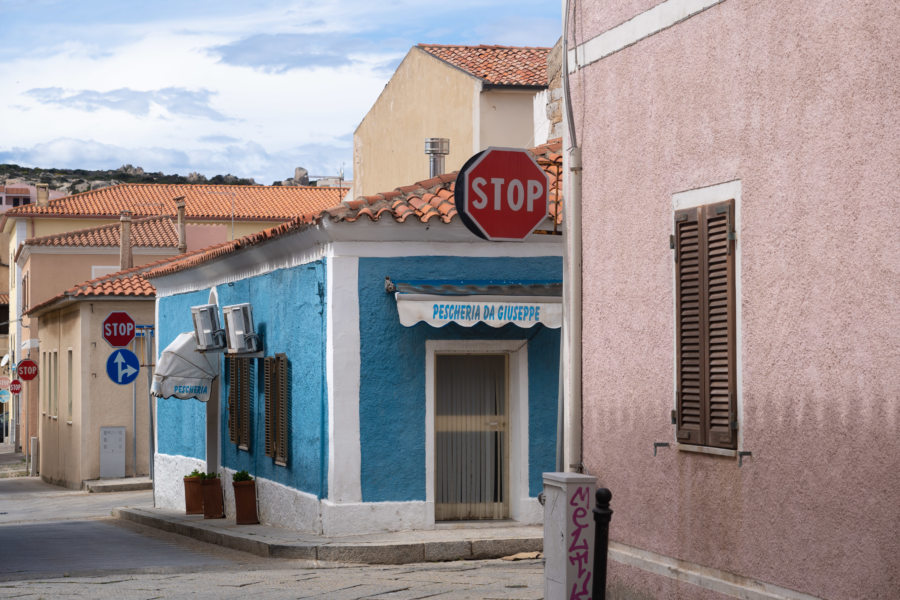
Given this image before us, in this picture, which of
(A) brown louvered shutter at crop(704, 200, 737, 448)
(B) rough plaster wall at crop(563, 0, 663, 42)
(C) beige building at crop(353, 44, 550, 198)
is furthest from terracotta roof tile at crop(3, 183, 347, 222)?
(A) brown louvered shutter at crop(704, 200, 737, 448)

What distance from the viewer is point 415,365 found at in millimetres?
14359

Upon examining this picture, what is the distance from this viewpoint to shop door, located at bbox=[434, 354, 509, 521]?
1472cm

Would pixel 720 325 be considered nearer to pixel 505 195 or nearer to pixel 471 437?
pixel 505 195

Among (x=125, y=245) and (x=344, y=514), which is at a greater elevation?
(x=125, y=245)

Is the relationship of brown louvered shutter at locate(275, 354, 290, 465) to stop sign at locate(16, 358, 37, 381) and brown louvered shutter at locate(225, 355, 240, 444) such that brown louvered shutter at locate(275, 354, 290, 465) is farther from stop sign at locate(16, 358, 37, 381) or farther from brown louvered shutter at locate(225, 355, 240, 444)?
stop sign at locate(16, 358, 37, 381)

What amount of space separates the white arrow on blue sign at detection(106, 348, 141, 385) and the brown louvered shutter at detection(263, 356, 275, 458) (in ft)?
13.6

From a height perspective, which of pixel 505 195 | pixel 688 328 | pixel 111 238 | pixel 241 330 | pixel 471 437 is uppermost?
pixel 111 238

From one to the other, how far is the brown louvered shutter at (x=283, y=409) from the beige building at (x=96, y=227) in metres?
30.5

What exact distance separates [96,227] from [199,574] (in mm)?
39570

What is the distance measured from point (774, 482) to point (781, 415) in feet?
1.23

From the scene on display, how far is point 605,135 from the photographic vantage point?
29.9 feet

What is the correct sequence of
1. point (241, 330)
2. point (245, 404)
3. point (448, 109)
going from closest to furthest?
point (241, 330), point (245, 404), point (448, 109)

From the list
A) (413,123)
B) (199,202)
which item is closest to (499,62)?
(413,123)

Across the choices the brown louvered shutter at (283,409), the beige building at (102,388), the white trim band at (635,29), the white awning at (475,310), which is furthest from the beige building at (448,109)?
the white trim band at (635,29)
